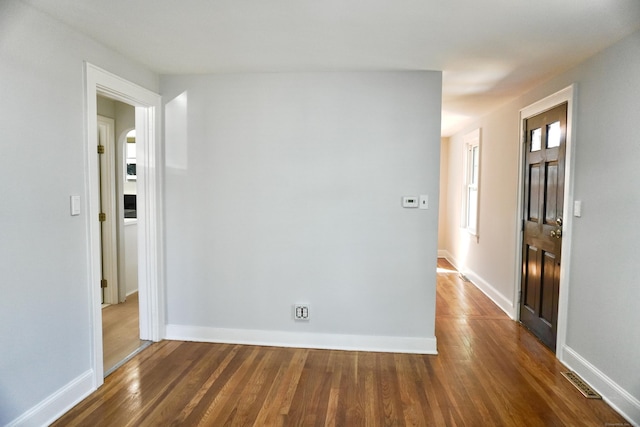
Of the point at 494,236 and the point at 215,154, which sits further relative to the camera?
the point at 494,236

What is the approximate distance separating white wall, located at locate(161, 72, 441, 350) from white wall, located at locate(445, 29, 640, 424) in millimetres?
1050

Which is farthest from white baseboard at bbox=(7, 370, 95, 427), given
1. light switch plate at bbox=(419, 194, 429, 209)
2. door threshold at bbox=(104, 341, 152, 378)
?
light switch plate at bbox=(419, 194, 429, 209)

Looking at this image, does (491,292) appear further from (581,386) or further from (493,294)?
(581,386)

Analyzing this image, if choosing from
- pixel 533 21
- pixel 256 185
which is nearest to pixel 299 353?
pixel 256 185

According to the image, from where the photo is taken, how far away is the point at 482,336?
3.44 meters

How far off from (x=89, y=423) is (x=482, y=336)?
3158 mm

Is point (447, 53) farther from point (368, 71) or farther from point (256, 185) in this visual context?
point (256, 185)

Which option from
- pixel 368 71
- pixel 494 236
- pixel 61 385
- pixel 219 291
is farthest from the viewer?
pixel 494 236

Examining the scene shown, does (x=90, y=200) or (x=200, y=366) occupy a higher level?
(x=90, y=200)

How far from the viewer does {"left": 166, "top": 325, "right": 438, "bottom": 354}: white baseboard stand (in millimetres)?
3129

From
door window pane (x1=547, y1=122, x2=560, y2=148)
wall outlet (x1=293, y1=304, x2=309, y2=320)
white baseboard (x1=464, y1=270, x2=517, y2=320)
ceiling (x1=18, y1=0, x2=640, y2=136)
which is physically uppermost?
ceiling (x1=18, y1=0, x2=640, y2=136)

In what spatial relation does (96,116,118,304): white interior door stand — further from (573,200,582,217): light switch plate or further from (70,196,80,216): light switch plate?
(573,200,582,217): light switch plate

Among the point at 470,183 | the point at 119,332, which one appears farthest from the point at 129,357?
the point at 470,183

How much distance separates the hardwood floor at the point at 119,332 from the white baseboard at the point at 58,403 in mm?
311
